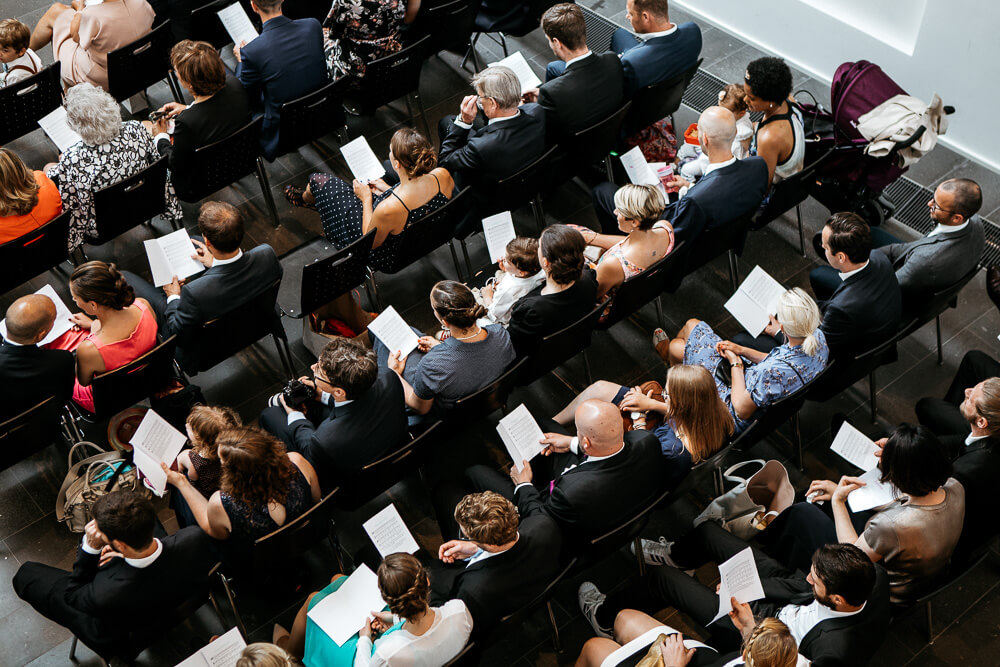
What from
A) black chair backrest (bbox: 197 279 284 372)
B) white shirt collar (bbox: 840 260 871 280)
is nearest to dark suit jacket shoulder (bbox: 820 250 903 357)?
white shirt collar (bbox: 840 260 871 280)

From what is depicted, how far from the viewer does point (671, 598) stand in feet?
13.9

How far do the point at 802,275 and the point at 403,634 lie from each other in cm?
386

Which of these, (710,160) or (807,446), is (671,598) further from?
(710,160)

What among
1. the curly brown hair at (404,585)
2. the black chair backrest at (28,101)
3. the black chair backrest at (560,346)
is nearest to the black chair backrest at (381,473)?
the black chair backrest at (560,346)

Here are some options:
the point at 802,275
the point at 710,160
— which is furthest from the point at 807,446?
the point at 710,160

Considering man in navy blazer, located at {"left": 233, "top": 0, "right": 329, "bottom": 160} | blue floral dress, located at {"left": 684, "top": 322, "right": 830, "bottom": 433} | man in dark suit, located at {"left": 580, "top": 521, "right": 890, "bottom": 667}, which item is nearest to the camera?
man in dark suit, located at {"left": 580, "top": 521, "right": 890, "bottom": 667}

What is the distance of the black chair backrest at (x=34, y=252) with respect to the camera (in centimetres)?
500

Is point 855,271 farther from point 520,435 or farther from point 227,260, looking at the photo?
point 227,260

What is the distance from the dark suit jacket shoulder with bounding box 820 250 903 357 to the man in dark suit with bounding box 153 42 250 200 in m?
3.79

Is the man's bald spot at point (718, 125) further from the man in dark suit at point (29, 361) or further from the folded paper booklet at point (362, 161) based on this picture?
the man in dark suit at point (29, 361)

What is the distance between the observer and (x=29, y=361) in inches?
174

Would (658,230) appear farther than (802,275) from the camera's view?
No

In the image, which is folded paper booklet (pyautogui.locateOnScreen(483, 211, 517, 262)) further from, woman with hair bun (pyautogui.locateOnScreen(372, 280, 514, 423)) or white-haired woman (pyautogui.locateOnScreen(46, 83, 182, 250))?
white-haired woman (pyautogui.locateOnScreen(46, 83, 182, 250))

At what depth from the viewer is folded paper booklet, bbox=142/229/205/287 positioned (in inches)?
198
